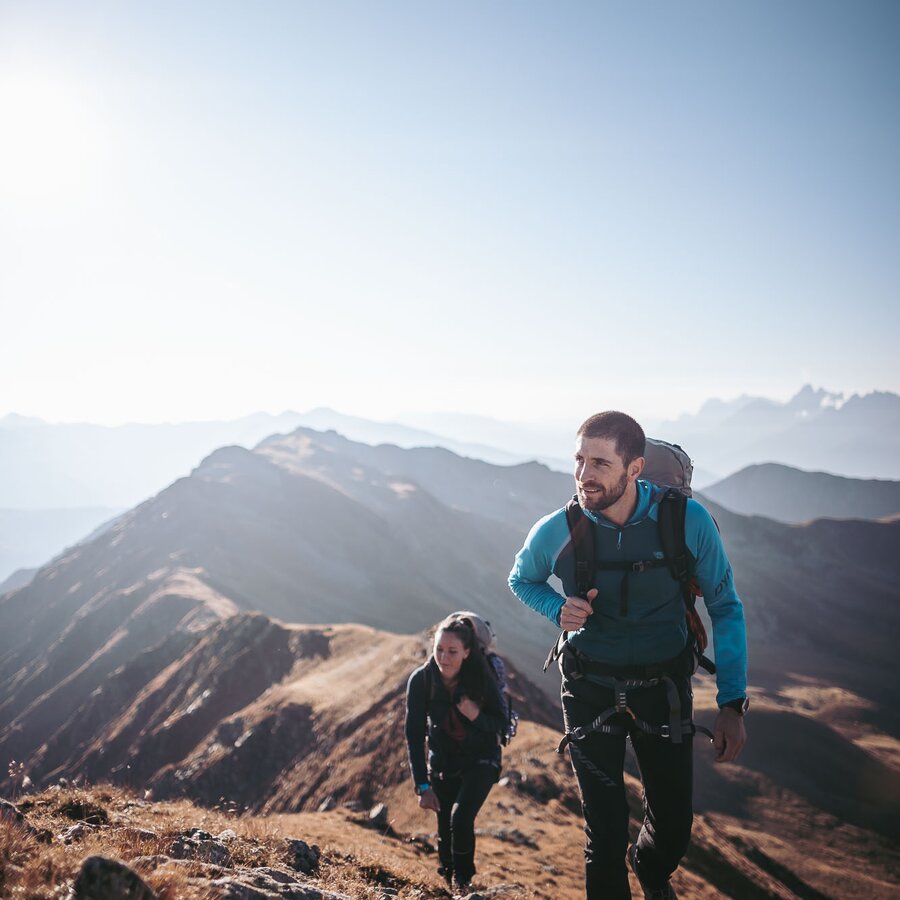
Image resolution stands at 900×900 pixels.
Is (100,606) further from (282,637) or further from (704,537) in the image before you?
(704,537)

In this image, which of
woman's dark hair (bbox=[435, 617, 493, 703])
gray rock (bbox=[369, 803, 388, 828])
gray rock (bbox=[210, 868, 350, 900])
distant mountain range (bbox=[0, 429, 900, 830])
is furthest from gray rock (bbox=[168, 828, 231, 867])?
distant mountain range (bbox=[0, 429, 900, 830])

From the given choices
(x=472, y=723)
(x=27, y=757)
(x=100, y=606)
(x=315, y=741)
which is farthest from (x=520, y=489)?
(x=472, y=723)

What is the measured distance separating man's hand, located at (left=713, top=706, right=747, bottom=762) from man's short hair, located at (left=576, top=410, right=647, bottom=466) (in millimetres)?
1714

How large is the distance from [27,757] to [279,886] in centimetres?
5982

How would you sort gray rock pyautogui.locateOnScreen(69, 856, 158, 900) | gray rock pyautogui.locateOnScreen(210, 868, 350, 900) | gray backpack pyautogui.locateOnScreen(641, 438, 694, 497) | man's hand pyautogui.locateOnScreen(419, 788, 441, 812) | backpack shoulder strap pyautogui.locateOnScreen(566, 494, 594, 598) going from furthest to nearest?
man's hand pyautogui.locateOnScreen(419, 788, 441, 812), gray backpack pyautogui.locateOnScreen(641, 438, 694, 497), backpack shoulder strap pyautogui.locateOnScreen(566, 494, 594, 598), gray rock pyautogui.locateOnScreen(210, 868, 350, 900), gray rock pyautogui.locateOnScreen(69, 856, 158, 900)

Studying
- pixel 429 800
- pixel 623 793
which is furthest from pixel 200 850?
pixel 623 793

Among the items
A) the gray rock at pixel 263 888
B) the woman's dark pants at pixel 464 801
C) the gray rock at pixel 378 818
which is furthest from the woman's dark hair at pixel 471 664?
the gray rock at pixel 378 818

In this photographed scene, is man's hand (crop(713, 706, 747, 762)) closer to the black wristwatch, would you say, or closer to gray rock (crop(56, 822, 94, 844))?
the black wristwatch

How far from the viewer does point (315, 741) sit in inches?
796

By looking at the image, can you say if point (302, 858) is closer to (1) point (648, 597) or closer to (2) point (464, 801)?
(2) point (464, 801)

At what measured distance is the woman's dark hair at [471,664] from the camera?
5.38 m

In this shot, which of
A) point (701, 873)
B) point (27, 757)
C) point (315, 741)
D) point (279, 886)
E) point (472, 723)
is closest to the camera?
point (279, 886)

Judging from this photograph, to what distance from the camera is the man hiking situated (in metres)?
3.52

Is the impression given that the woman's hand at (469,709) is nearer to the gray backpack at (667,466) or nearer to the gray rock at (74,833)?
the gray backpack at (667,466)
